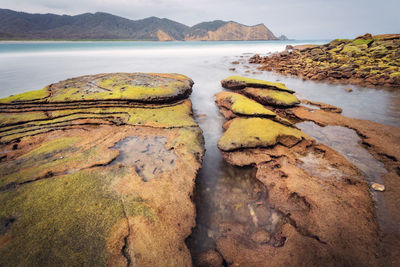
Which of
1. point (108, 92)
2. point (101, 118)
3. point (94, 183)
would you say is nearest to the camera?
point (94, 183)

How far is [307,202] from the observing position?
313 cm

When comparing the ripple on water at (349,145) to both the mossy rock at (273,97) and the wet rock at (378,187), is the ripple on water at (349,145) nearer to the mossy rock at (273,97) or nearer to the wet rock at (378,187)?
the wet rock at (378,187)

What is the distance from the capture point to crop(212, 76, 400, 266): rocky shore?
2.39m

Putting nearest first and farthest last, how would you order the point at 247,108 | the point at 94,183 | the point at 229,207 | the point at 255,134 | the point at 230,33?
the point at 94,183
the point at 229,207
the point at 255,134
the point at 247,108
the point at 230,33

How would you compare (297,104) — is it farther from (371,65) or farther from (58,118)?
(371,65)

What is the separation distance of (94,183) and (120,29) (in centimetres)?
21885

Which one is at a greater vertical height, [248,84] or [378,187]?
[248,84]

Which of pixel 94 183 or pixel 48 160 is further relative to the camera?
pixel 48 160

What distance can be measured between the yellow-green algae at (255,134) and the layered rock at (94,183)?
0.89 meters

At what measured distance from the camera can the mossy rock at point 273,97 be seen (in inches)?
313

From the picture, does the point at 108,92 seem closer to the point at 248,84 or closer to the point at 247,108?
the point at 247,108

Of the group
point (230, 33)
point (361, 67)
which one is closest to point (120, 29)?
point (230, 33)

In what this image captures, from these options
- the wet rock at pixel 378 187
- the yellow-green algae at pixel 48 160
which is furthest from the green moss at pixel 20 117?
the wet rock at pixel 378 187

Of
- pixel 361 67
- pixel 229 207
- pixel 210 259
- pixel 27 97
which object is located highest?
pixel 361 67
